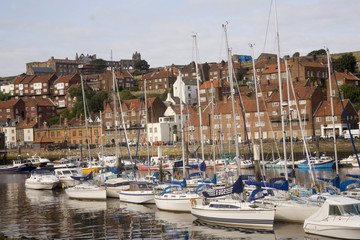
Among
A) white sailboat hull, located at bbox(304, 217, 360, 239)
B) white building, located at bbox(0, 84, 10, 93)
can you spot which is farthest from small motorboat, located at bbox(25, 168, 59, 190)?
white building, located at bbox(0, 84, 10, 93)

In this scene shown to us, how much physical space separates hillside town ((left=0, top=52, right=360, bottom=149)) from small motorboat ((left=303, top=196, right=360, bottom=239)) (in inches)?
1030

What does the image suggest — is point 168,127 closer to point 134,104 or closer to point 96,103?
point 134,104

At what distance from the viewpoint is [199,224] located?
3098 centimetres

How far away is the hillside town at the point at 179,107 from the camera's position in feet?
289

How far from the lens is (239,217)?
2888 centimetres

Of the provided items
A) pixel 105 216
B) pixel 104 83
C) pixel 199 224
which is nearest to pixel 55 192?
pixel 105 216

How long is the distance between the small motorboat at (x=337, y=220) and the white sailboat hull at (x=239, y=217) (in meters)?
2.43

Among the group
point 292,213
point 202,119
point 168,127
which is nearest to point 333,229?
point 292,213

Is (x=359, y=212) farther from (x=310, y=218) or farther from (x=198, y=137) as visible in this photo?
(x=198, y=137)

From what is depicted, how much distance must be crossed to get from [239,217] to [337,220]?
5.83 meters

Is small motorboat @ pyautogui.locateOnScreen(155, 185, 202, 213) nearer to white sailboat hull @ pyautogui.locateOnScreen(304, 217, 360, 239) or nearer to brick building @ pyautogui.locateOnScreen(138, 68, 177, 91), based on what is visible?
white sailboat hull @ pyautogui.locateOnScreen(304, 217, 360, 239)

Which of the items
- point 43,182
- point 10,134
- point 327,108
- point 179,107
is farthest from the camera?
point 10,134

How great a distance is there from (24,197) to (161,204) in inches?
811

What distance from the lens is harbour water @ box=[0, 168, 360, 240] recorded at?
28.2 metres
